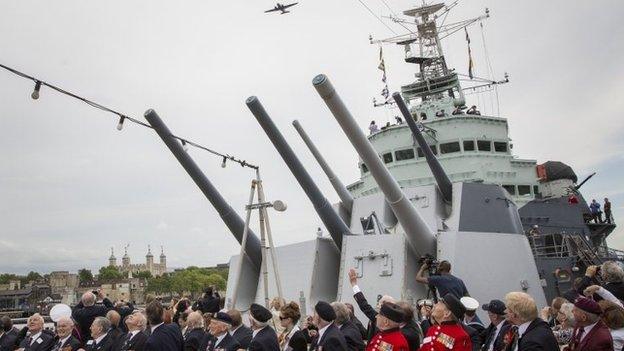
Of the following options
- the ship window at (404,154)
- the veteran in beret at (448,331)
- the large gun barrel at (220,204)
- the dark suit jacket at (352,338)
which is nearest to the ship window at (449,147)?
the ship window at (404,154)

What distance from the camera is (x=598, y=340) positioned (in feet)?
10.4

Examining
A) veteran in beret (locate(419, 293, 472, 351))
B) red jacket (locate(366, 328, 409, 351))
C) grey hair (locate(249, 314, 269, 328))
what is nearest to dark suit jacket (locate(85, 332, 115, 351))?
grey hair (locate(249, 314, 269, 328))

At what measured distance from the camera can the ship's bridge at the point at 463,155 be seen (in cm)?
1297

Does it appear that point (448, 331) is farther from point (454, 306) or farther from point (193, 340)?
point (193, 340)

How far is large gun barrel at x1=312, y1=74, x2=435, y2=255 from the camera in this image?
759 cm

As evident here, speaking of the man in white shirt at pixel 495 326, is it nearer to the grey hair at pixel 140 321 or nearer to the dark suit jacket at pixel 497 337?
the dark suit jacket at pixel 497 337

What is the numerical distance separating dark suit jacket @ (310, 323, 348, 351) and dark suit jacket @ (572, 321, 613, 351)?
1459 mm

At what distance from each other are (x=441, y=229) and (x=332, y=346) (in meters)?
5.81

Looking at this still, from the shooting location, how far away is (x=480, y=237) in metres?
8.46

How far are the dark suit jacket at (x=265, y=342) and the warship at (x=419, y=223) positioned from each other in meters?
3.03

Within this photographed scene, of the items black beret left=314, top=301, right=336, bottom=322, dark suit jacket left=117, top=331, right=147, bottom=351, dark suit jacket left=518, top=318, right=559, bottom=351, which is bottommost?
dark suit jacket left=117, top=331, right=147, bottom=351

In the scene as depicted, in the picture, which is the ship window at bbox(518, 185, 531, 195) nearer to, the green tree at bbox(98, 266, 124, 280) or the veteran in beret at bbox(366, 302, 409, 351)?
the veteran in beret at bbox(366, 302, 409, 351)

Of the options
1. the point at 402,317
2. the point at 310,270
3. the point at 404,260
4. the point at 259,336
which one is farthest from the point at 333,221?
the point at 402,317

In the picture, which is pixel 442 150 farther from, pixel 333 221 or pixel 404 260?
pixel 404 260
